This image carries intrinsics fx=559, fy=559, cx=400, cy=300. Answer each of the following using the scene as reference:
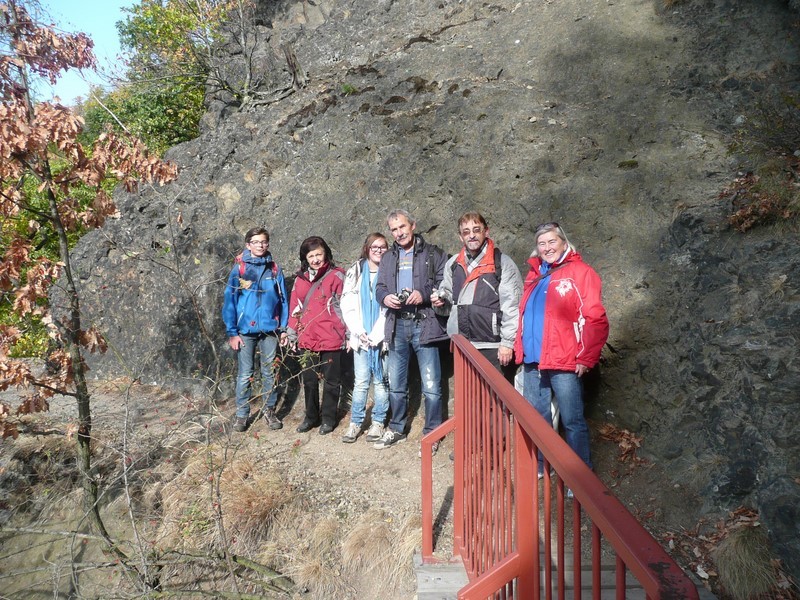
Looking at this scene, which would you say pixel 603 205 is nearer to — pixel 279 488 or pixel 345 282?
pixel 345 282

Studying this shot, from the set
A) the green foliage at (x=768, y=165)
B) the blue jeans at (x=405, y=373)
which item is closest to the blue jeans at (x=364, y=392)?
the blue jeans at (x=405, y=373)

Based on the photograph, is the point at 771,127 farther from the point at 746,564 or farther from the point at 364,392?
the point at 364,392

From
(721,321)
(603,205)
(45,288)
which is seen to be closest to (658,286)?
(721,321)

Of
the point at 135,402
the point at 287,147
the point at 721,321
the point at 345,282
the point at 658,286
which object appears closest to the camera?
the point at 721,321

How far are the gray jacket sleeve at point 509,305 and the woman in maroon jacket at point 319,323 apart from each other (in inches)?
74.8

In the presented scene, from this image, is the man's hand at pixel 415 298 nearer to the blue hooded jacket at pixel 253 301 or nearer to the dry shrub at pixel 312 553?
the blue hooded jacket at pixel 253 301

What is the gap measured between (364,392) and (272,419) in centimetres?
118

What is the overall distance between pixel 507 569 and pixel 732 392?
9.53ft

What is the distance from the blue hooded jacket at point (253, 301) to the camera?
6.02 meters

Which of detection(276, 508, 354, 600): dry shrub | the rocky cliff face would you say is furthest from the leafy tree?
detection(276, 508, 354, 600): dry shrub

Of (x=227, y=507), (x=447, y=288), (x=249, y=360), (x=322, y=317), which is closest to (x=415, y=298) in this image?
(x=447, y=288)

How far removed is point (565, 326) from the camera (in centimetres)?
405

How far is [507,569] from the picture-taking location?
6.88 ft

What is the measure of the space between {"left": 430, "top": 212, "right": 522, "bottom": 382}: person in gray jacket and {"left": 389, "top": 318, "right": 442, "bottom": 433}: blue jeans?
547mm
